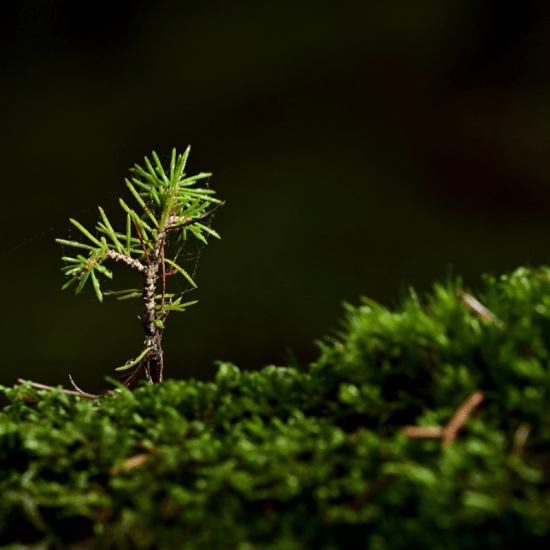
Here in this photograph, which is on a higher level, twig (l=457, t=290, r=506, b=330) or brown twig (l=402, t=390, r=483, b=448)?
twig (l=457, t=290, r=506, b=330)

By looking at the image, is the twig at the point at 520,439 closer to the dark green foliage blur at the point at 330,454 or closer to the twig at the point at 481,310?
the dark green foliage blur at the point at 330,454

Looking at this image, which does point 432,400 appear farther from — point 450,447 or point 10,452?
point 10,452

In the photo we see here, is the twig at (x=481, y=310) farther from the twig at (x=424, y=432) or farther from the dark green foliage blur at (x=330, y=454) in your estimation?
the twig at (x=424, y=432)

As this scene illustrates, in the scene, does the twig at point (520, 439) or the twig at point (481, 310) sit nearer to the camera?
the twig at point (520, 439)

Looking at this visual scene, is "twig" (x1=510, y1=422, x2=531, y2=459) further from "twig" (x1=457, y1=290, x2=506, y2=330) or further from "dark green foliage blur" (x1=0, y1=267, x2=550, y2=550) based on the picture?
"twig" (x1=457, y1=290, x2=506, y2=330)

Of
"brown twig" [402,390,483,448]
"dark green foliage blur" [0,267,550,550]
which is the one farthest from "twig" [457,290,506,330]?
"brown twig" [402,390,483,448]

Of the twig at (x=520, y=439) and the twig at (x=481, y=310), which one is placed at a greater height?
the twig at (x=481, y=310)

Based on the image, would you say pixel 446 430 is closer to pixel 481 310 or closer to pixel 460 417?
pixel 460 417

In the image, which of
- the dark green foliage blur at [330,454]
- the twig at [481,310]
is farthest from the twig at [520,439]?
the twig at [481,310]
